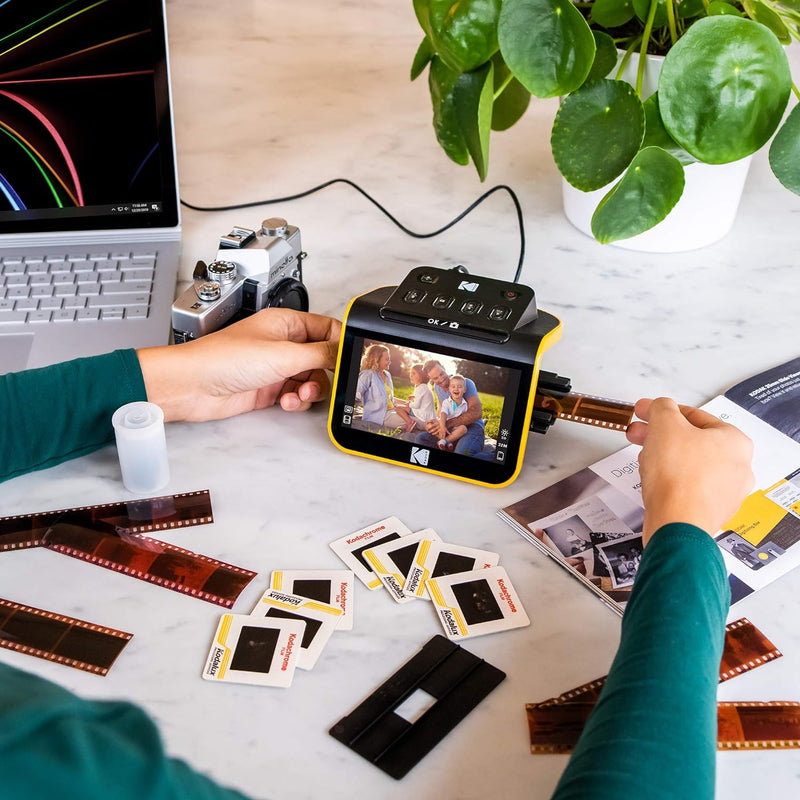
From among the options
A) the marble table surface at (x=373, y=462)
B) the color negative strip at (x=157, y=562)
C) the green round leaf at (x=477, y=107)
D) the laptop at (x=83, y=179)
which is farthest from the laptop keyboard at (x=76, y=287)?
the green round leaf at (x=477, y=107)

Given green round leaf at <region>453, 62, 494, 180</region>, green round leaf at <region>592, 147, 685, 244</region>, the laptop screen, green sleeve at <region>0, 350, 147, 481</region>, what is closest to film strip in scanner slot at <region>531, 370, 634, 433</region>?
green round leaf at <region>592, 147, 685, 244</region>

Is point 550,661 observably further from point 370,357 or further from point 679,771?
point 370,357

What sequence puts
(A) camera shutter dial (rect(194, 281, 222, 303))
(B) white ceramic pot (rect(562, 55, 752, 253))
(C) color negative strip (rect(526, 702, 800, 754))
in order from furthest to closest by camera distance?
(B) white ceramic pot (rect(562, 55, 752, 253))
(A) camera shutter dial (rect(194, 281, 222, 303))
(C) color negative strip (rect(526, 702, 800, 754))

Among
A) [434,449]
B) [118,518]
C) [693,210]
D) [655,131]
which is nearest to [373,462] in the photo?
[434,449]

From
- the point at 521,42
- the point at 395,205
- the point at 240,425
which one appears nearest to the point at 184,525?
the point at 240,425

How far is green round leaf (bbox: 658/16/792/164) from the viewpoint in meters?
1.05

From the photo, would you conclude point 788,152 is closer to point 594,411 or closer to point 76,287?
point 594,411

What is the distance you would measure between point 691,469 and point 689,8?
0.65 m

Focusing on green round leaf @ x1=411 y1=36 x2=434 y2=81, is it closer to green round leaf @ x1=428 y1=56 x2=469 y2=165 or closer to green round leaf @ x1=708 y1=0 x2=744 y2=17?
green round leaf @ x1=428 y1=56 x2=469 y2=165

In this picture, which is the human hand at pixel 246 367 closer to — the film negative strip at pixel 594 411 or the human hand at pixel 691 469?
the film negative strip at pixel 594 411

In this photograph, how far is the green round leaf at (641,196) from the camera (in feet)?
3.63

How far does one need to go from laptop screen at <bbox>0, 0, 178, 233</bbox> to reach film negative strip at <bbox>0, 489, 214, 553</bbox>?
1.59 feet

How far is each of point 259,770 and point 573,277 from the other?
87 cm

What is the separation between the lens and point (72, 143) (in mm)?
1227
